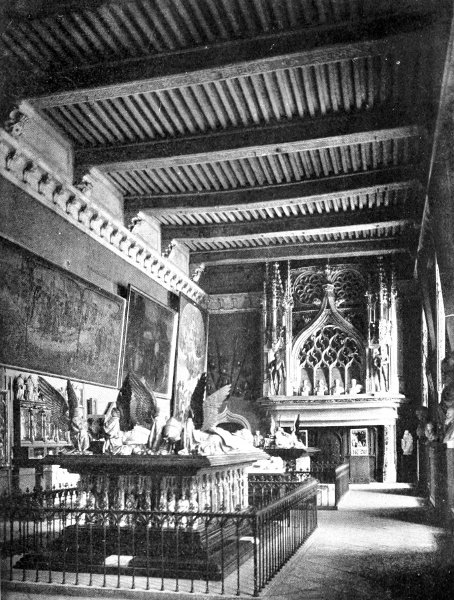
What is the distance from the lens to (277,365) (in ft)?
63.5

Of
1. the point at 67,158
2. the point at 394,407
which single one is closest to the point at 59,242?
the point at 67,158

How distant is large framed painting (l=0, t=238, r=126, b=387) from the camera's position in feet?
30.9

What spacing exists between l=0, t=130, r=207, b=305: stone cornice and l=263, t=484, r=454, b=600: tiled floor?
642 centimetres

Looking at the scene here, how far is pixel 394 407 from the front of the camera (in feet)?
60.3

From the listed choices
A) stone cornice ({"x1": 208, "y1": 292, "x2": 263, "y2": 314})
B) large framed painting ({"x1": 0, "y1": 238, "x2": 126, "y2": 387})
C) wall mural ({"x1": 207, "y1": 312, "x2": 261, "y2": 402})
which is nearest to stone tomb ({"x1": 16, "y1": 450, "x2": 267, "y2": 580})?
large framed painting ({"x1": 0, "y1": 238, "x2": 126, "y2": 387})

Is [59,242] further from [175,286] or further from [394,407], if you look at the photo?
[394,407]

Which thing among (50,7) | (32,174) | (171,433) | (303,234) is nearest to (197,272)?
(303,234)

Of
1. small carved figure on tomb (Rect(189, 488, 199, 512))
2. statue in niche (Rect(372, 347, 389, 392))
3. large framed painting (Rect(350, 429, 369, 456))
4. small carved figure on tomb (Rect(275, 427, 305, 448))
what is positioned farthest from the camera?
large framed painting (Rect(350, 429, 369, 456))

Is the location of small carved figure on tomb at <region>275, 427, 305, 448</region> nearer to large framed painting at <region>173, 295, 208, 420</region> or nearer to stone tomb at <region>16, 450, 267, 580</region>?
large framed painting at <region>173, 295, 208, 420</region>

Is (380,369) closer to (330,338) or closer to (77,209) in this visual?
(330,338)

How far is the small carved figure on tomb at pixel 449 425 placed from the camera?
33.1ft

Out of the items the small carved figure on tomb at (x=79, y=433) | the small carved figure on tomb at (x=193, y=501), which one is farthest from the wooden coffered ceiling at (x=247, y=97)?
the small carved figure on tomb at (x=193, y=501)

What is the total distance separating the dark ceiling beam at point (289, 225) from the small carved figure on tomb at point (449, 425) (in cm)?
656

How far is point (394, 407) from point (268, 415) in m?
3.45
